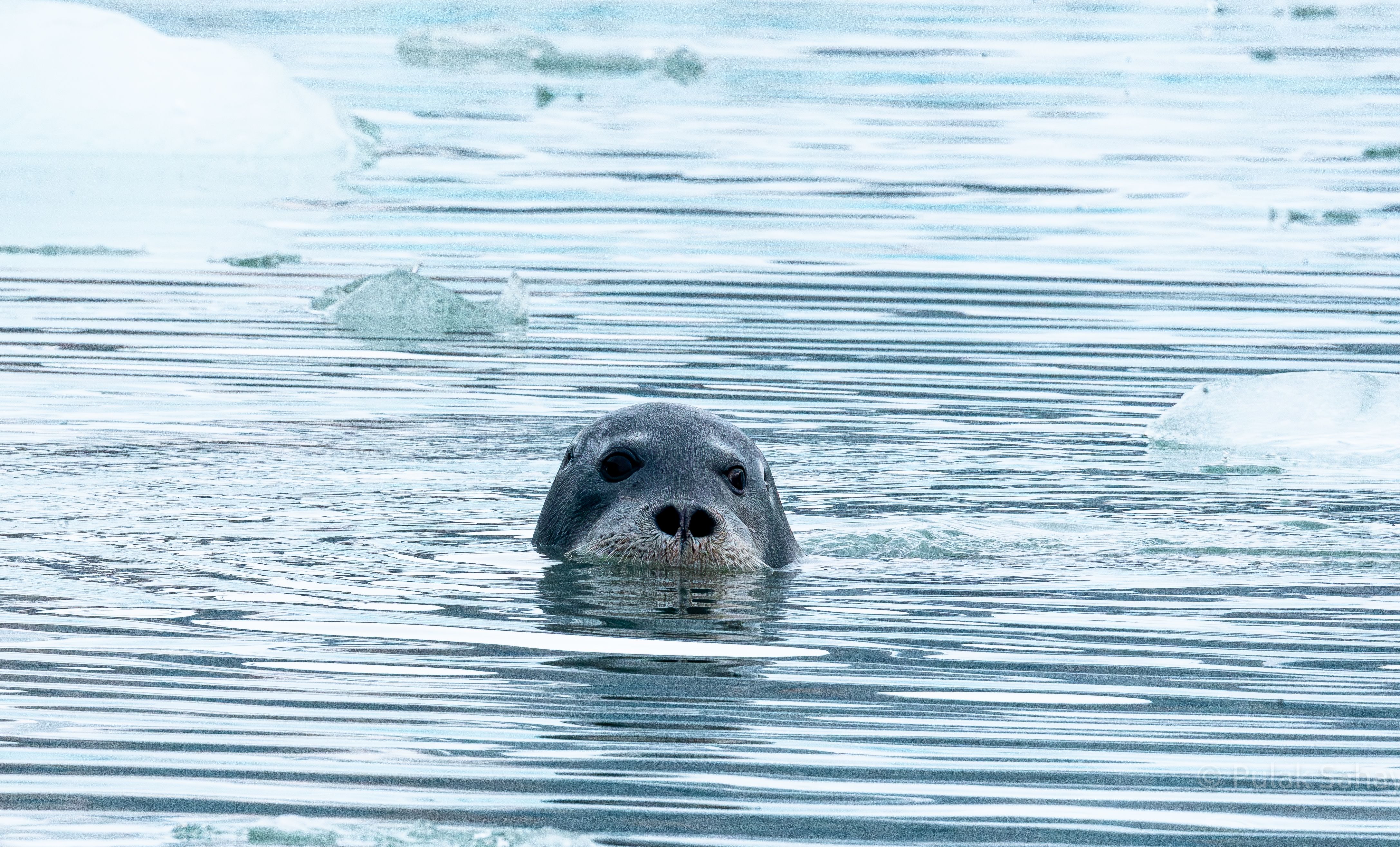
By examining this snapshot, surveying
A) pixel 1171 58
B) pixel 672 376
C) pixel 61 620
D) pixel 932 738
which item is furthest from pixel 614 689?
pixel 1171 58

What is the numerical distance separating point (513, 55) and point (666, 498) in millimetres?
29796

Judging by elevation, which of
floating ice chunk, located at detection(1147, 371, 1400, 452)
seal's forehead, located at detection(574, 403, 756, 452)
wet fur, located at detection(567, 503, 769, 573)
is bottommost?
wet fur, located at detection(567, 503, 769, 573)

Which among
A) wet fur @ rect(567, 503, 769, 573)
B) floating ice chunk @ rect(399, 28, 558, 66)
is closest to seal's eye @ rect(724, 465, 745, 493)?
wet fur @ rect(567, 503, 769, 573)

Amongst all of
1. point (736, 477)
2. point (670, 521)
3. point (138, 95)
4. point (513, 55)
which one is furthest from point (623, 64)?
point (670, 521)

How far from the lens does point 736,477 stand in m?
9.02

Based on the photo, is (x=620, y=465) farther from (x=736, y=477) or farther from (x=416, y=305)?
(x=416, y=305)

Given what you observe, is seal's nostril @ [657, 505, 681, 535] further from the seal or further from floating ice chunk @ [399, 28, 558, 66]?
floating ice chunk @ [399, 28, 558, 66]

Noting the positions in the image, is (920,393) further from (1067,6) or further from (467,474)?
(1067,6)

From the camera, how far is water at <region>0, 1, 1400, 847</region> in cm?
587

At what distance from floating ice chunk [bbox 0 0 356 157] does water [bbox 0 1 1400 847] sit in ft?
1.87

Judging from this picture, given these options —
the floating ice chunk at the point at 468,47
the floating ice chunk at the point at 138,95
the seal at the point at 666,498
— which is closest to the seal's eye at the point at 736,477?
the seal at the point at 666,498

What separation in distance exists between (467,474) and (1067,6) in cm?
4549

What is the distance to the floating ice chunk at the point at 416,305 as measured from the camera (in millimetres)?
14938

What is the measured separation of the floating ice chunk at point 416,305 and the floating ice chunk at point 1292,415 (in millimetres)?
4596
